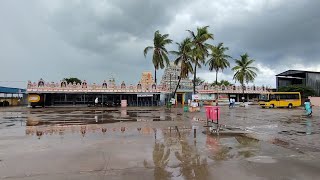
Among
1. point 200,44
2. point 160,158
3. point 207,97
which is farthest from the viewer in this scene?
point 207,97

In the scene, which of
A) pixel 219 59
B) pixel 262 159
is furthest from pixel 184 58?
pixel 262 159

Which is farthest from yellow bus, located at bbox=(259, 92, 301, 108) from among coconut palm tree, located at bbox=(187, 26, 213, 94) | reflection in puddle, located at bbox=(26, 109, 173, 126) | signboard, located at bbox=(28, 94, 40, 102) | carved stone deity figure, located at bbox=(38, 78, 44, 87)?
signboard, located at bbox=(28, 94, 40, 102)

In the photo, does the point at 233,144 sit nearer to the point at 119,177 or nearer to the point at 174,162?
the point at 174,162

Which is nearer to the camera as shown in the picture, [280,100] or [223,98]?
[280,100]

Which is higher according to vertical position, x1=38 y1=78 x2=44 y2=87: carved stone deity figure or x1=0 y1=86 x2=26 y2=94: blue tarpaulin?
x1=38 y1=78 x2=44 y2=87: carved stone deity figure

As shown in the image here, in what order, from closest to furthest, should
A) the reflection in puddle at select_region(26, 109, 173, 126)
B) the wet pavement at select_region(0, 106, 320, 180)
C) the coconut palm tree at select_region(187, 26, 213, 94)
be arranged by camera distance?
the wet pavement at select_region(0, 106, 320, 180), the reflection in puddle at select_region(26, 109, 173, 126), the coconut palm tree at select_region(187, 26, 213, 94)

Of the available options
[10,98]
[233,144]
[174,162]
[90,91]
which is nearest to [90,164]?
[174,162]

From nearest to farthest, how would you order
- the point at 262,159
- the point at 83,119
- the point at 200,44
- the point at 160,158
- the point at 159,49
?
the point at 262,159, the point at 160,158, the point at 83,119, the point at 200,44, the point at 159,49

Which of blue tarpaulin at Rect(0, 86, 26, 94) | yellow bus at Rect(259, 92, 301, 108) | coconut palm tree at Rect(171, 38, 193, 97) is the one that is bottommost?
yellow bus at Rect(259, 92, 301, 108)

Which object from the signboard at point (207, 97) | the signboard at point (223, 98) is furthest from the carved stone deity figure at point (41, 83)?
the signboard at point (223, 98)

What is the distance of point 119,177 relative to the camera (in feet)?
19.5

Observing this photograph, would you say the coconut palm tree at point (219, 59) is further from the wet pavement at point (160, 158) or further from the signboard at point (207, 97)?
the wet pavement at point (160, 158)

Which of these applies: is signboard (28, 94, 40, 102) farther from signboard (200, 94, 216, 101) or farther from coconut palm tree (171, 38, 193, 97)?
signboard (200, 94, 216, 101)

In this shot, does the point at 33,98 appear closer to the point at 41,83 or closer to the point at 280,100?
the point at 41,83
